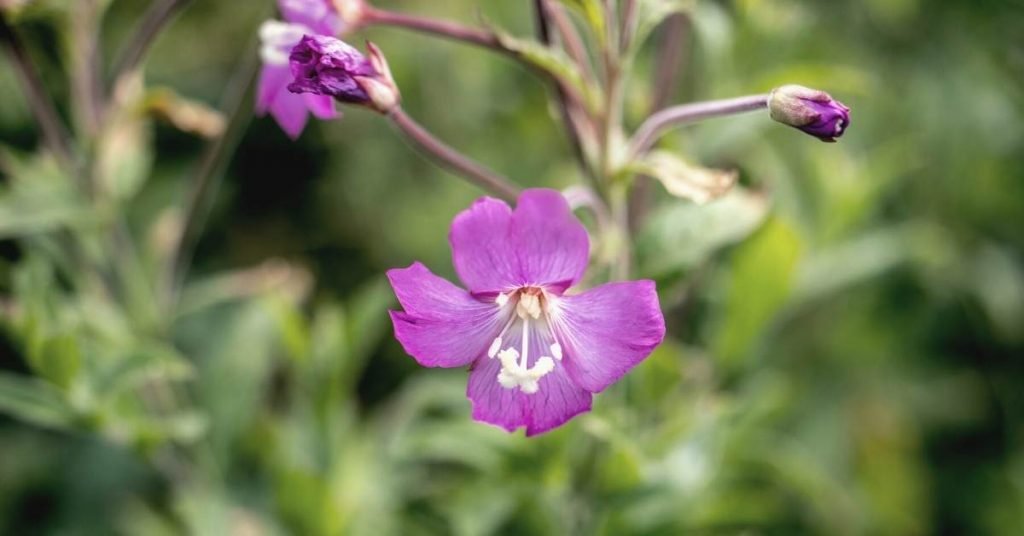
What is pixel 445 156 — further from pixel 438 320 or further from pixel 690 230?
pixel 690 230

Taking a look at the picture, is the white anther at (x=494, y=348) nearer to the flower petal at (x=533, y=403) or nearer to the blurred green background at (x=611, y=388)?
the flower petal at (x=533, y=403)

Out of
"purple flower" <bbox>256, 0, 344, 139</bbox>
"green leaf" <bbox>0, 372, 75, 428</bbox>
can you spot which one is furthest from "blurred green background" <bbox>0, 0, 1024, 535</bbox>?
"purple flower" <bbox>256, 0, 344, 139</bbox>

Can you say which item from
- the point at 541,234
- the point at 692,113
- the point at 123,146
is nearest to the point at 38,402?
the point at 123,146

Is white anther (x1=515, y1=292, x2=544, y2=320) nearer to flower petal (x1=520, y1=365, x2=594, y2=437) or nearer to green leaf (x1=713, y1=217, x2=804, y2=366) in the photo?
flower petal (x1=520, y1=365, x2=594, y2=437)

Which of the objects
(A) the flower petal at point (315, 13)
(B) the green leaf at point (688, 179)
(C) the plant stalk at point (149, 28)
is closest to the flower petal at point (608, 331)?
(B) the green leaf at point (688, 179)

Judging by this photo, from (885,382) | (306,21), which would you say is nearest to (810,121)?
(306,21)

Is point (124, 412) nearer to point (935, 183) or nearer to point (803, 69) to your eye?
point (803, 69)
